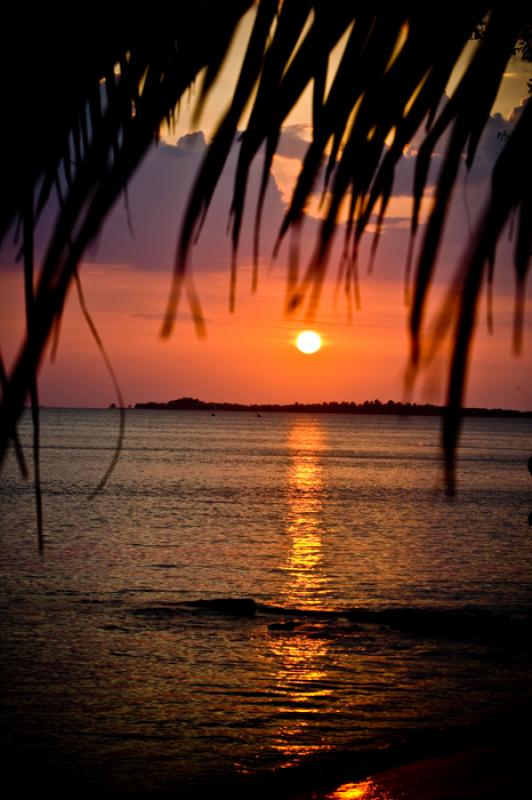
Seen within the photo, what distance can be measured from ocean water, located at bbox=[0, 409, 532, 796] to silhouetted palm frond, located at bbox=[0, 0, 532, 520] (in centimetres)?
22

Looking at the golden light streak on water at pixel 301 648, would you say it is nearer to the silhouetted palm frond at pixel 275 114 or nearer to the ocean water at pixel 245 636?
the ocean water at pixel 245 636

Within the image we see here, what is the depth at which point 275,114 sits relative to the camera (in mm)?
757

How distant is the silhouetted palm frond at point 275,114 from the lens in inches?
25.2

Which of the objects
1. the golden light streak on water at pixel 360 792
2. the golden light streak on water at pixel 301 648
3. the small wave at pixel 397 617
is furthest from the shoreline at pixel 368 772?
the small wave at pixel 397 617

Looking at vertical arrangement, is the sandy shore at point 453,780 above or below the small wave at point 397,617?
above

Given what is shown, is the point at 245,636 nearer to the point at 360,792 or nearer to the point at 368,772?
the point at 368,772

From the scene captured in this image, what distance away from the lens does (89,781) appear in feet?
42.4

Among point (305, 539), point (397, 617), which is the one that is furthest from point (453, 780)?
point (305, 539)

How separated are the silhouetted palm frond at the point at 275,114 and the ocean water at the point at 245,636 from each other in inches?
8.5

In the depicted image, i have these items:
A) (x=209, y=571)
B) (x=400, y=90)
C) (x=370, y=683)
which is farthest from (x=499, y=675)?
(x=400, y=90)

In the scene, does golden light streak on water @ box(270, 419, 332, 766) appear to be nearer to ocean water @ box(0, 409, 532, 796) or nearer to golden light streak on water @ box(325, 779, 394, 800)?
ocean water @ box(0, 409, 532, 796)

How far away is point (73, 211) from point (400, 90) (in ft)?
0.96

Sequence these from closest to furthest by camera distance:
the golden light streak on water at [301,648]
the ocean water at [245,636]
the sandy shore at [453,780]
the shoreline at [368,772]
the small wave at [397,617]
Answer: the sandy shore at [453,780] < the shoreline at [368,772] < the ocean water at [245,636] < the golden light streak on water at [301,648] < the small wave at [397,617]

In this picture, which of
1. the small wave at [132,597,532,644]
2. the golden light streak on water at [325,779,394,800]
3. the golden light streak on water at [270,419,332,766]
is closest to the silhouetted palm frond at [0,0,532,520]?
the golden light streak on water at [325,779,394,800]
